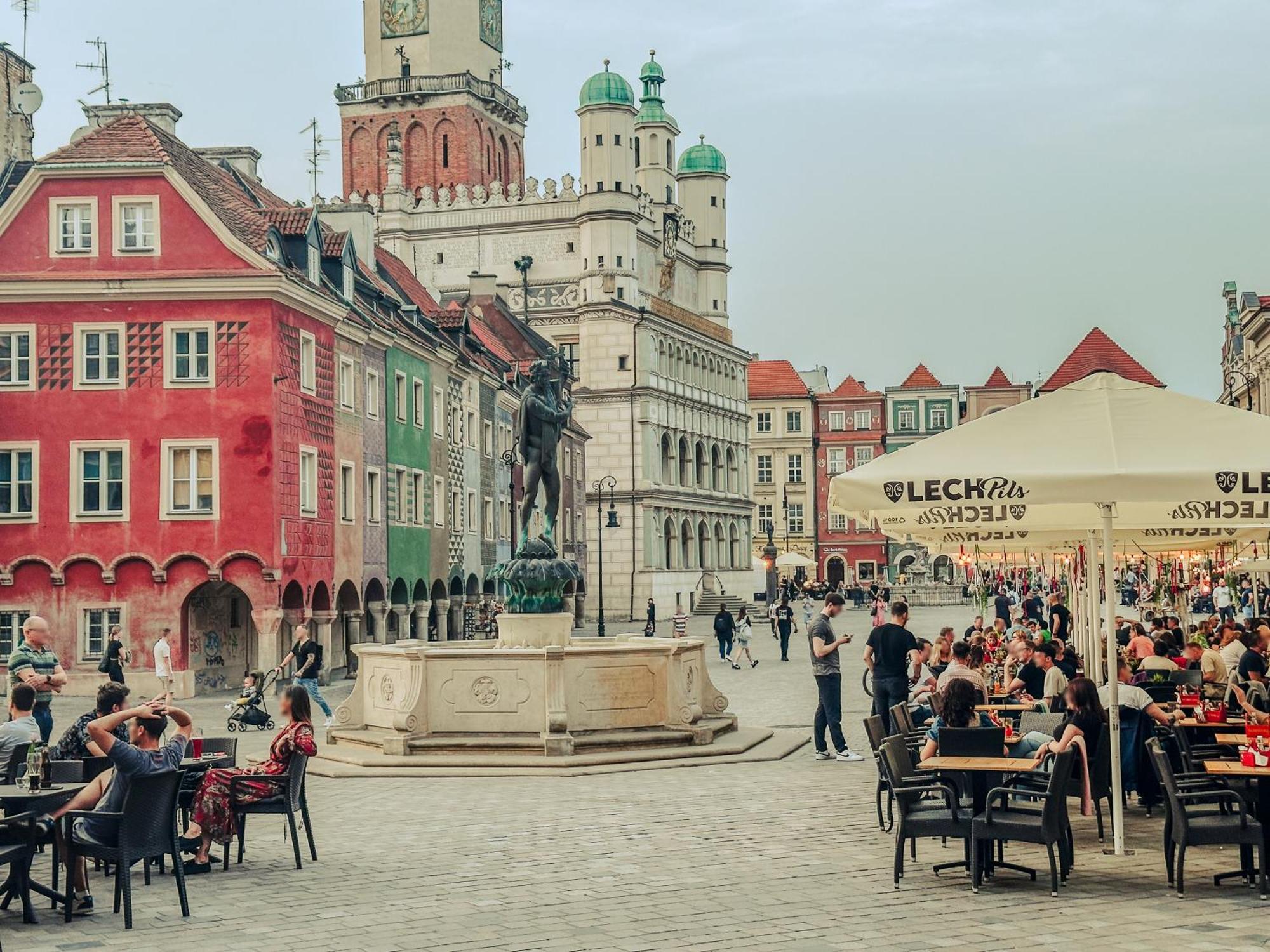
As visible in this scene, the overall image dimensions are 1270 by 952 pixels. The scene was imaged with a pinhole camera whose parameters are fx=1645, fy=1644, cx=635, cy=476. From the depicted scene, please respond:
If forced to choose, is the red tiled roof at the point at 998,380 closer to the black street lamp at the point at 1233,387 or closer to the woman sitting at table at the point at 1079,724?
the black street lamp at the point at 1233,387

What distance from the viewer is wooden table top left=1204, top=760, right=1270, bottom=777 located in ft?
35.2

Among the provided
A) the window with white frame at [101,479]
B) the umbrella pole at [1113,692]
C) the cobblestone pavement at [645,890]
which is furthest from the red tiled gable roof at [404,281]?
the umbrella pole at [1113,692]

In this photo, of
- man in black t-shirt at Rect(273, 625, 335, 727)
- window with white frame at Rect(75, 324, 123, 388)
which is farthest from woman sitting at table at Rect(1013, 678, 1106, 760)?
window with white frame at Rect(75, 324, 123, 388)

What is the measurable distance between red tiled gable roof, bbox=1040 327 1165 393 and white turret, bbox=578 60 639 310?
867 inches

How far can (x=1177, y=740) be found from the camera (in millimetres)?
13461

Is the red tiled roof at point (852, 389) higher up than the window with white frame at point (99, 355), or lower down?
higher up

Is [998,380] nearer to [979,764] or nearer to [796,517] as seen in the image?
[796,517]

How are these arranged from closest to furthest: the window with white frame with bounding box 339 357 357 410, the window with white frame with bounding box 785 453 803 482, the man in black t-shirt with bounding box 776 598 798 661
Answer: the window with white frame with bounding box 339 357 357 410
the man in black t-shirt with bounding box 776 598 798 661
the window with white frame with bounding box 785 453 803 482

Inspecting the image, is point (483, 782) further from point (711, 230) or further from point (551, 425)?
point (711, 230)

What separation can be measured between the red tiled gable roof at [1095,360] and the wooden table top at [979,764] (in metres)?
67.6

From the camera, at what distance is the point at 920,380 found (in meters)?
123

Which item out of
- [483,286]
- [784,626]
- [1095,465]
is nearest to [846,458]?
[483,286]

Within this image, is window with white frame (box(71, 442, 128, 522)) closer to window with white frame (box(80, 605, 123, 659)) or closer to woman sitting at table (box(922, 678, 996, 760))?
window with white frame (box(80, 605, 123, 659))

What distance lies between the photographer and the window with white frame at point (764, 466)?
121 metres
